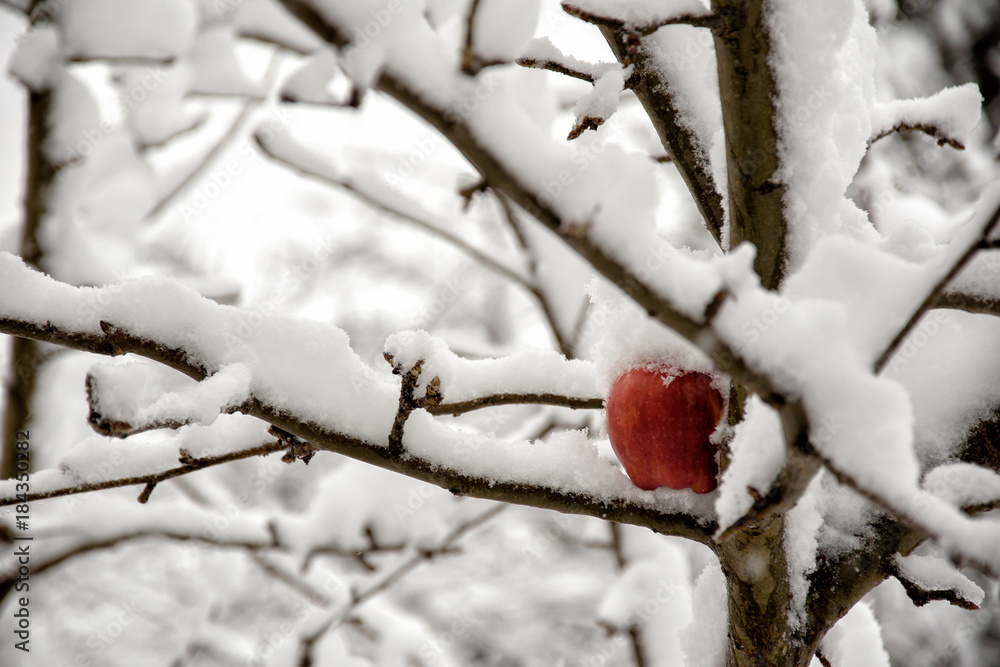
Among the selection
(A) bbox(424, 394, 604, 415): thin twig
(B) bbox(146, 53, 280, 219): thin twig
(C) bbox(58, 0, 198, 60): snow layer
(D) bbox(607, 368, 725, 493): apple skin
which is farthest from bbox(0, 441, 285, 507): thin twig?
(B) bbox(146, 53, 280, 219): thin twig

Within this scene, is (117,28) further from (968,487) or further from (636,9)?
(968,487)

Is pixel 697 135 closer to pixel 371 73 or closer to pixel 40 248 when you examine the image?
pixel 371 73

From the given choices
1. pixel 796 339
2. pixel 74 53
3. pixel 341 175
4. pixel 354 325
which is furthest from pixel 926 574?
pixel 354 325

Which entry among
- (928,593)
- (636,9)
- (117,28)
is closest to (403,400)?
(636,9)

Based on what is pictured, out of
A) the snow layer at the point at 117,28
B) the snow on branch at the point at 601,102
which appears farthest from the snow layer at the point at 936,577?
the snow layer at the point at 117,28

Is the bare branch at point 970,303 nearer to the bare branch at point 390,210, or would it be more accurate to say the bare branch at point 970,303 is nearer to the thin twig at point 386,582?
the thin twig at point 386,582

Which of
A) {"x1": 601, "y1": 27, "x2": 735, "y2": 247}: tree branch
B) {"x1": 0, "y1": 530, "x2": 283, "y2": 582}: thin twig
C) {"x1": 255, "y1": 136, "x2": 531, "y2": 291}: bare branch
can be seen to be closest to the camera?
{"x1": 601, "y1": 27, "x2": 735, "y2": 247}: tree branch

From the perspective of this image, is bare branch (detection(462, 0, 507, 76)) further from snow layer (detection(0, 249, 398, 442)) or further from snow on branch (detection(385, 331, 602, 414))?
snow layer (detection(0, 249, 398, 442))
